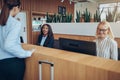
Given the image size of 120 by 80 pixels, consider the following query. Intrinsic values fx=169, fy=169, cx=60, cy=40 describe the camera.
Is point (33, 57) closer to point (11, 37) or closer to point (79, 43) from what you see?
point (11, 37)

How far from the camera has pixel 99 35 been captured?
2.27m

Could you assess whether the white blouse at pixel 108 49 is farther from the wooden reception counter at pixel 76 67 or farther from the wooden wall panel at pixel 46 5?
the wooden wall panel at pixel 46 5

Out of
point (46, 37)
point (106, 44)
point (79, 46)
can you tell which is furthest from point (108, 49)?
point (46, 37)

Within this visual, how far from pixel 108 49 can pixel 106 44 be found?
7cm

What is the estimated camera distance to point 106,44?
6.93 feet

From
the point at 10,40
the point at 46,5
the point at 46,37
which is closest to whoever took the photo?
the point at 10,40

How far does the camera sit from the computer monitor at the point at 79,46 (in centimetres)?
153

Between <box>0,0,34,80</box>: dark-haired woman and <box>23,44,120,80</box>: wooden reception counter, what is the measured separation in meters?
0.14

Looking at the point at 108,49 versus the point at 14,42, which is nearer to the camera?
the point at 14,42

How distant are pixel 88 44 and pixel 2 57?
78cm

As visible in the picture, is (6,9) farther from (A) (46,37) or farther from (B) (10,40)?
(A) (46,37)

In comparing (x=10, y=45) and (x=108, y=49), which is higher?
(x=10, y=45)

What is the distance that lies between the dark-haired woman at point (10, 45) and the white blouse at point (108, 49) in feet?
3.05

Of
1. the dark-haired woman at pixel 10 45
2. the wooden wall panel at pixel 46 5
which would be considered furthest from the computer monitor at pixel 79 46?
the wooden wall panel at pixel 46 5
